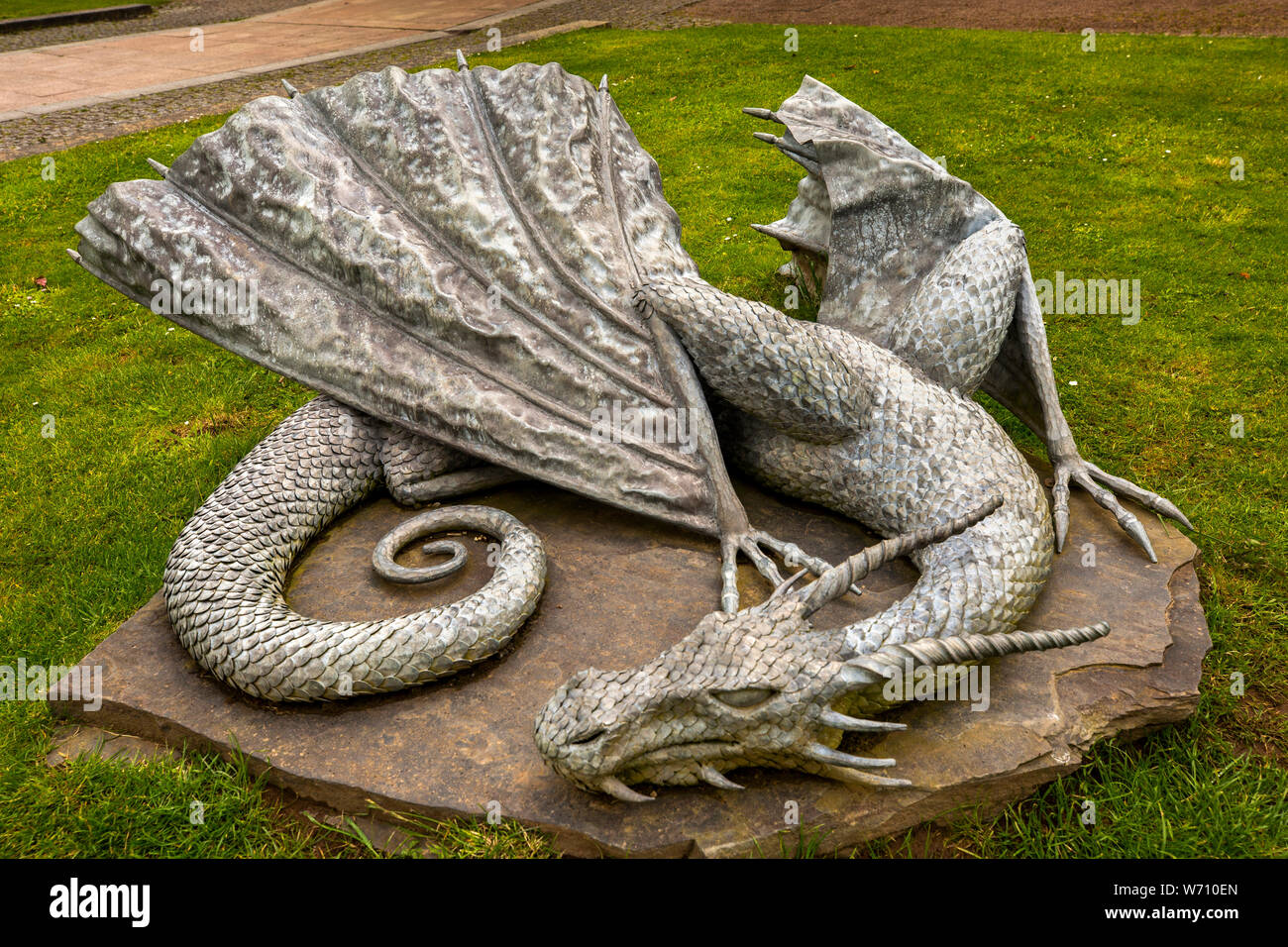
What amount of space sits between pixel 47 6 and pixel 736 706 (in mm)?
17424

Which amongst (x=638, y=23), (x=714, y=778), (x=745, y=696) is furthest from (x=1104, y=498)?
(x=638, y=23)

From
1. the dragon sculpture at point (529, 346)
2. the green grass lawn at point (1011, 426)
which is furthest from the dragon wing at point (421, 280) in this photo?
the green grass lawn at point (1011, 426)

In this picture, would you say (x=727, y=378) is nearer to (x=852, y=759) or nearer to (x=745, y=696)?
(x=745, y=696)

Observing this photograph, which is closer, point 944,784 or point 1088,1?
point 944,784

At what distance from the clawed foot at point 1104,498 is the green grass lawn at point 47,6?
15.8m

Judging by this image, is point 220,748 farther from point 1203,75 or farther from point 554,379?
point 1203,75

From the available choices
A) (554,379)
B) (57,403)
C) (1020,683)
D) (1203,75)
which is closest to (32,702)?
(554,379)

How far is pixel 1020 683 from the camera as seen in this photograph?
2.65m

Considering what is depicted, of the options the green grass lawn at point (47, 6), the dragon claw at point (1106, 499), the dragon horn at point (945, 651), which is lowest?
the dragon claw at point (1106, 499)

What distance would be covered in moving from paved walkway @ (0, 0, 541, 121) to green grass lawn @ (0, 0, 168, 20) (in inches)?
87.7

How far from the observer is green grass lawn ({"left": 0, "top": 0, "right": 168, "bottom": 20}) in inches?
566

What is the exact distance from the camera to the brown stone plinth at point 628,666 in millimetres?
2377

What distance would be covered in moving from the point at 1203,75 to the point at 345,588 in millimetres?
8963

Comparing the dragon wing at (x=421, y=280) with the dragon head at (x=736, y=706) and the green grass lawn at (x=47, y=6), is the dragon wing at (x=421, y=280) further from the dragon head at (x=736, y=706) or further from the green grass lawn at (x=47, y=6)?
the green grass lawn at (x=47, y=6)
